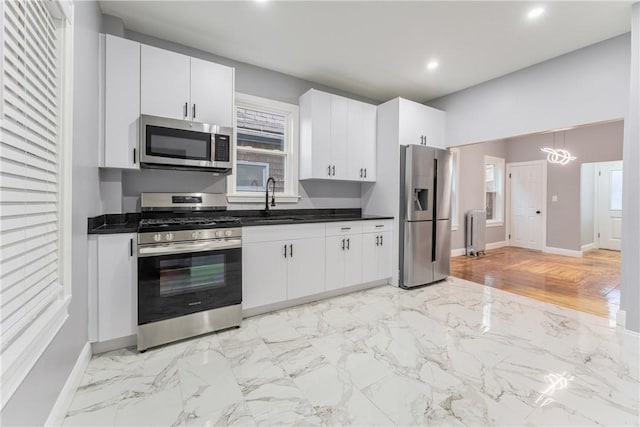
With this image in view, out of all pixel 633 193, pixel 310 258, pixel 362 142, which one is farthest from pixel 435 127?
pixel 310 258

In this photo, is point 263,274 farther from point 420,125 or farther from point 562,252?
point 562,252

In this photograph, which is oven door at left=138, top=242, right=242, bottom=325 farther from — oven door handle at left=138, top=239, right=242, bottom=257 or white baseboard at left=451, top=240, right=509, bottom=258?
white baseboard at left=451, top=240, right=509, bottom=258

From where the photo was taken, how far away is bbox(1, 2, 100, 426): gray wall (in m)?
1.22

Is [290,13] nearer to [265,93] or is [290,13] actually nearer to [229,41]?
[229,41]

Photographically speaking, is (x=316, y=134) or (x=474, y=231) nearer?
(x=316, y=134)

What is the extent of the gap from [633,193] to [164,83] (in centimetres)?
414

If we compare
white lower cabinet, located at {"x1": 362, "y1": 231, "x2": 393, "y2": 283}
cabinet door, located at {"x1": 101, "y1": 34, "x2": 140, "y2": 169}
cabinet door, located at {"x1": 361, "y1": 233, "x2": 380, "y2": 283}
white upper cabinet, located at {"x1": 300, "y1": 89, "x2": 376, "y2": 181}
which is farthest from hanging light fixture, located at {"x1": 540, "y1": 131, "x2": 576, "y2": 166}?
cabinet door, located at {"x1": 101, "y1": 34, "x2": 140, "y2": 169}

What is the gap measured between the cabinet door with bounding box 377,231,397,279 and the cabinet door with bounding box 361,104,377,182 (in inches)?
32.3

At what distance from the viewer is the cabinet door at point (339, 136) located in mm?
3633

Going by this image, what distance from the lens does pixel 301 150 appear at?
3.69m

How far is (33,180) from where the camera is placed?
1.25m

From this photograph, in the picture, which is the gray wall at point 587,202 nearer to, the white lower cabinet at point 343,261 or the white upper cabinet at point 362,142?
the white upper cabinet at point 362,142

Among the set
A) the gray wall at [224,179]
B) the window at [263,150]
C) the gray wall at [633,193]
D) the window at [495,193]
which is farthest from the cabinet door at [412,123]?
the window at [495,193]

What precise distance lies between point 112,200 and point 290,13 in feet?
7.41
